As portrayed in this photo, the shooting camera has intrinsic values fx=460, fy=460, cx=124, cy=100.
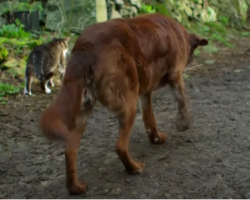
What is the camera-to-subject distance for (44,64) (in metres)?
6.93

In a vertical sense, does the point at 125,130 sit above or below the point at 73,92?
below

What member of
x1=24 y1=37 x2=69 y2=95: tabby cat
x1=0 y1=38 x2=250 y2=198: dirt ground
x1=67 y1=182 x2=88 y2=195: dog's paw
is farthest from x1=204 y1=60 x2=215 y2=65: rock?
x1=67 y1=182 x2=88 y2=195: dog's paw

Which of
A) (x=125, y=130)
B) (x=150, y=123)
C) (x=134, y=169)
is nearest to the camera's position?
(x=125, y=130)

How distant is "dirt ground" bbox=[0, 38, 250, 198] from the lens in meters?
3.69

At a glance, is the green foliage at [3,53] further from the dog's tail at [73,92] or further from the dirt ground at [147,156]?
the dog's tail at [73,92]

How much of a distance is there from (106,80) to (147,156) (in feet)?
3.69

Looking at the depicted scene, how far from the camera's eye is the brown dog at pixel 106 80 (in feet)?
11.4

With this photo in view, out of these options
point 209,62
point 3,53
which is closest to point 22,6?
point 3,53

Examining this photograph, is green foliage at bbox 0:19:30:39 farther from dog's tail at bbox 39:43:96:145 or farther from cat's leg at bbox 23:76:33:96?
dog's tail at bbox 39:43:96:145

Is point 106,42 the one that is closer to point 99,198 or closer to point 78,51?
point 78,51

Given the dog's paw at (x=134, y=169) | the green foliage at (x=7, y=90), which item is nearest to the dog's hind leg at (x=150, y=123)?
the dog's paw at (x=134, y=169)

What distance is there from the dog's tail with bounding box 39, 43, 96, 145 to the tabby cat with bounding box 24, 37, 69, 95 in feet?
10.9

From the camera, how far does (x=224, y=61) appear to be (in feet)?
32.0

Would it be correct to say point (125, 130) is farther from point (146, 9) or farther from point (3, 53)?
point (146, 9)
